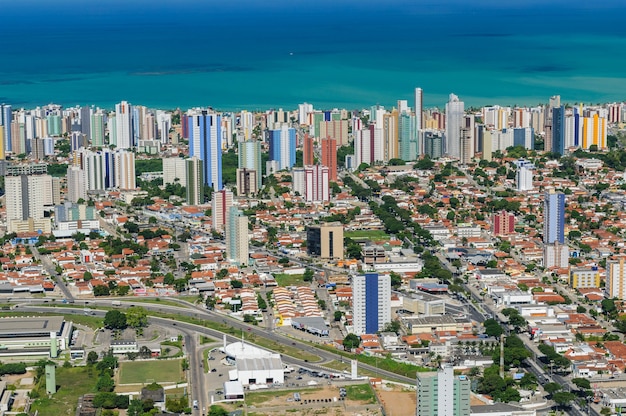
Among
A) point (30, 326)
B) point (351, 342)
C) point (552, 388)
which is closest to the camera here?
point (552, 388)

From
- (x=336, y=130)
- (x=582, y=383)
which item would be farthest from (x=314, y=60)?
(x=582, y=383)

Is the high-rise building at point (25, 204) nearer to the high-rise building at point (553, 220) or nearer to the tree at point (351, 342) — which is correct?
the high-rise building at point (553, 220)

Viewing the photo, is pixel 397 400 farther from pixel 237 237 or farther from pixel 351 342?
pixel 237 237

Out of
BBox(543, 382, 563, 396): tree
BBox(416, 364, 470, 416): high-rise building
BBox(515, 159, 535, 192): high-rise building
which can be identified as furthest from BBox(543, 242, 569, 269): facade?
BBox(416, 364, 470, 416): high-rise building

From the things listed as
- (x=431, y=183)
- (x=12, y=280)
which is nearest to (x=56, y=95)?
(x=431, y=183)

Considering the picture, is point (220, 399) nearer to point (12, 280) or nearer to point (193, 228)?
point (12, 280)
